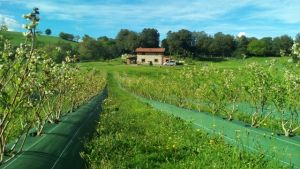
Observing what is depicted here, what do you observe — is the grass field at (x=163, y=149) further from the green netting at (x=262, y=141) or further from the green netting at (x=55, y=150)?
the green netting at (x=55, y=150)

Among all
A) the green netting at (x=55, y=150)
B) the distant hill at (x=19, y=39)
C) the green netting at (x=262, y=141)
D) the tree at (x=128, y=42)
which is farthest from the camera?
the tree at (x=128, y=42)

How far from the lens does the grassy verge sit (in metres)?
9.20

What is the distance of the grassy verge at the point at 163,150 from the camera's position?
9203 millimetres

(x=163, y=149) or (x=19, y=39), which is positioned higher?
(x=19, y=39)

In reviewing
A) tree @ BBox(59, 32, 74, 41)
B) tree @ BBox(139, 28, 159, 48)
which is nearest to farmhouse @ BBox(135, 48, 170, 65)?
tree @ BBox(139, 28, 159, 48)

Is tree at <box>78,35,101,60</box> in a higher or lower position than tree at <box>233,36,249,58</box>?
lower

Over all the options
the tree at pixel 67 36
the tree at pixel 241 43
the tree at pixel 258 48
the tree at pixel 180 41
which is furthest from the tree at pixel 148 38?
the tree at pixel 67 36

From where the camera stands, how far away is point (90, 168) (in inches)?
380

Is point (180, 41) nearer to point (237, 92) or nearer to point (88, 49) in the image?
point (88, 49)

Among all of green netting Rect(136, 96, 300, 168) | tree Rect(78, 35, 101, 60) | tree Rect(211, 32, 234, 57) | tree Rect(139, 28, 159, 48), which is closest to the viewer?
green netting Rect(136, 96, 300, 168)

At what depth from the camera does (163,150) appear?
11.0 meters

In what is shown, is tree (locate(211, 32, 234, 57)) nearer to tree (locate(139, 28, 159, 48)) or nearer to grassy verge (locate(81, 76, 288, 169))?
tree (locate(139, 28, 159, 48))

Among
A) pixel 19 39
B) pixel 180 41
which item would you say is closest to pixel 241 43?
pixel 180 41

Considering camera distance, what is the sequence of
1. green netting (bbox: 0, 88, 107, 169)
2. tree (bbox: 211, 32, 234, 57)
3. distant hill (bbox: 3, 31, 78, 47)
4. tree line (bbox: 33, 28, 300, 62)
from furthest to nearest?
tree (bbox: 211, 32, 234, 57) < tree line (bbox: 33, 28, 300, 62) < distant hill (bbox: 3, 31, 78, 47) < green netting (bbox: 0, 88, 107, 169)
